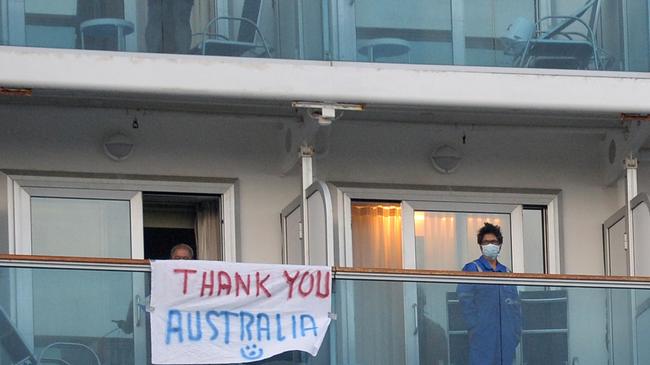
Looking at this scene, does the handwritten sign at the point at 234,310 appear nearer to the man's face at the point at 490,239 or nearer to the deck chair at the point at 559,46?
the man's face at the point at 490,239

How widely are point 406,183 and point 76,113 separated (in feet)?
9.91

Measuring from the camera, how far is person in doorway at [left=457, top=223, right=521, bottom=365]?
20.0 m

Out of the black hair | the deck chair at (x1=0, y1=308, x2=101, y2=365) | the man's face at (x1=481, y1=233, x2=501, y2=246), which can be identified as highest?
the black hair

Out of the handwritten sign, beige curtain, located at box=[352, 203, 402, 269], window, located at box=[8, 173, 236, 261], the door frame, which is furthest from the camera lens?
beige curtain, located at box=[352, 203, 402, 269]

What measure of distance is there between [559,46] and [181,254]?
3856mm

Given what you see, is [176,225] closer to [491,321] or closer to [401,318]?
[401,318]

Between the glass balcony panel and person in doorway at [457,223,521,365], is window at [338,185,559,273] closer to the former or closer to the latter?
person in doorway at [457,223,521,365]

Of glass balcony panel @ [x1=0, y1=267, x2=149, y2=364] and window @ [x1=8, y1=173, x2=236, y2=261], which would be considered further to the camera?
window @ [x1=8, y1=173, x2=236, y2=261]

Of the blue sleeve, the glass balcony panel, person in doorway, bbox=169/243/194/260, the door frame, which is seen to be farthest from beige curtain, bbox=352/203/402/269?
the glass balcony panel

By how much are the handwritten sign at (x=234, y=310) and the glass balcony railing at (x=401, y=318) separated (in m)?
0.11

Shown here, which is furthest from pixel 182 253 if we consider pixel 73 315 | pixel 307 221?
pixel 307 221

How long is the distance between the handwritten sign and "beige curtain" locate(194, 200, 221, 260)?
2543 mm

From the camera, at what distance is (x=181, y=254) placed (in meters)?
20.1

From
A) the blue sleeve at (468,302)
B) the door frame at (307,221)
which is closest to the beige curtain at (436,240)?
the door frame at (307,221)
